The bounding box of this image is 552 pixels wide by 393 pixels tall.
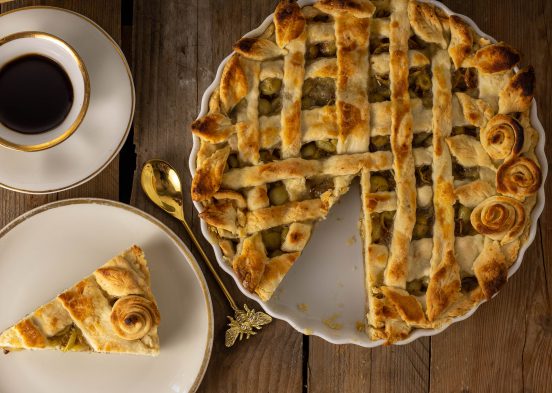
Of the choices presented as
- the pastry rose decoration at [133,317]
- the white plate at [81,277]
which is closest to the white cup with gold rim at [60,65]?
the white plate at [81,277]

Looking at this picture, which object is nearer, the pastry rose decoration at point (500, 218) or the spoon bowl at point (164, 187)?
the pastry rose decoration at point (500, 218)

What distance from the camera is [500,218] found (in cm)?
188

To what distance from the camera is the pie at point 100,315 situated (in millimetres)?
2072

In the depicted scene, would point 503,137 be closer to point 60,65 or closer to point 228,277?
point 228,277

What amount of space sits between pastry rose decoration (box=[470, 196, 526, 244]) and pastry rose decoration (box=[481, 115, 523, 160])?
122 millimetres

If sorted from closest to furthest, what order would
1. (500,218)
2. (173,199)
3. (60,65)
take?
1. (500,218)
2. (60,65)
3. (173,199)

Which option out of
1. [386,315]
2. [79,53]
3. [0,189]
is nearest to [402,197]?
[386,315]

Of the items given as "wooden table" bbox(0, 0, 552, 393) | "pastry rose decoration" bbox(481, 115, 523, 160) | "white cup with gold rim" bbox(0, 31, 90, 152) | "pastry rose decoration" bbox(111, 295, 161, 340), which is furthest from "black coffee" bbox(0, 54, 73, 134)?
"pastry rose decoration" bbox(481, 115, 523, 160)

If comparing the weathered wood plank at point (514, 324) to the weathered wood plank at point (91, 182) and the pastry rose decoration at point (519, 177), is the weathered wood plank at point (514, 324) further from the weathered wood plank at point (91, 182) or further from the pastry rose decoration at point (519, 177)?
the weathered wood plank at point (91, 182)

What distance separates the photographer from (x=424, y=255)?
196cm

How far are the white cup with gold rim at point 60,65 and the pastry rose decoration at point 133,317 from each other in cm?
49

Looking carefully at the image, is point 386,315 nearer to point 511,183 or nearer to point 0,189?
point 511,183

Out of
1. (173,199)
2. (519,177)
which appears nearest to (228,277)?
(173,199)

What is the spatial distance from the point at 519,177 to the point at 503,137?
11cm
